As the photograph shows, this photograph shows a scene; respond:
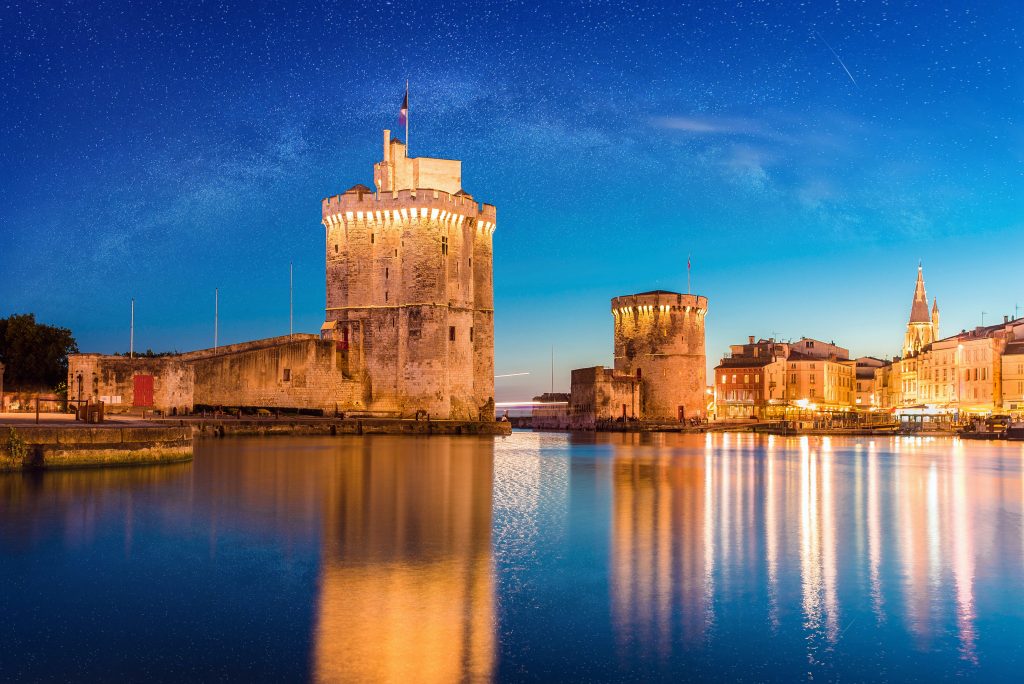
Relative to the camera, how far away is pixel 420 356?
125 ft

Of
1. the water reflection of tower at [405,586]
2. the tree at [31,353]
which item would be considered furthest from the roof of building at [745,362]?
the water reflection of tower at [405,586]

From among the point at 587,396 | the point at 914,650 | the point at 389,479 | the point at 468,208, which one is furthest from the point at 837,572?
the point at 587,396

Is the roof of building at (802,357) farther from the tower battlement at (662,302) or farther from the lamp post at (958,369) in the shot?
the tower battlement at (662,302)

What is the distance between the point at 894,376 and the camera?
7988cm

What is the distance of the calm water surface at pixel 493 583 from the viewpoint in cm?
509

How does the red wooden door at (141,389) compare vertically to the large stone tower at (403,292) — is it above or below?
below

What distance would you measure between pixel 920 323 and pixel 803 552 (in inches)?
3312

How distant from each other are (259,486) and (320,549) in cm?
609

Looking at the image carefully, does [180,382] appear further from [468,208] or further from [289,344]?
[468,208]

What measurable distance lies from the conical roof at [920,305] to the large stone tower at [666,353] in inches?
1509

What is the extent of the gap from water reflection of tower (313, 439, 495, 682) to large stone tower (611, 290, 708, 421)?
143 ft

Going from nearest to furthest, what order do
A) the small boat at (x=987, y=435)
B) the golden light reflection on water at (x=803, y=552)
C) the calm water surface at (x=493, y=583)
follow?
→ the calm water surface at (x=493, y=583) → the golden light reflection on water at (x=803, y=552) → the small boat at (x=987, y=435)

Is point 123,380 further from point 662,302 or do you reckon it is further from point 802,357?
point 802,357

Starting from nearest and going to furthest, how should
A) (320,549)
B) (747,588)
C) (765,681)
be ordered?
(765,681) → (747,588) → (320,549)
